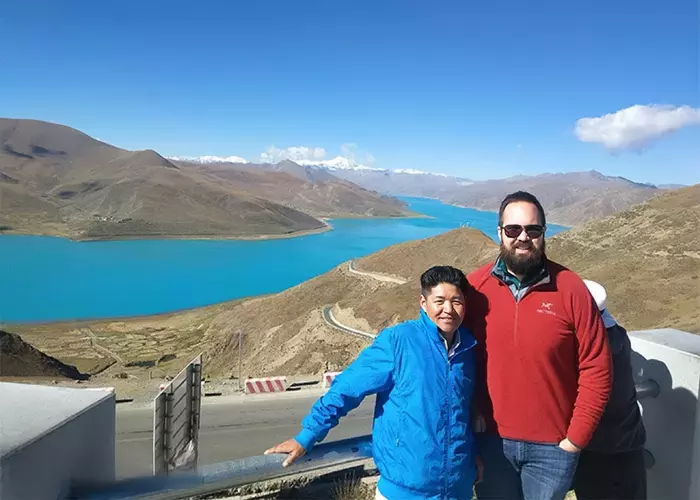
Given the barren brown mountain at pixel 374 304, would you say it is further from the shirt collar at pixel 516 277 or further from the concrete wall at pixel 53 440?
the concrete wall at pixel 53 440

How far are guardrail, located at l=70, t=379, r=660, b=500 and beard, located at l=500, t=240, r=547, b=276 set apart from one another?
3.50 ft

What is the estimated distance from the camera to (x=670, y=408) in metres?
2.76

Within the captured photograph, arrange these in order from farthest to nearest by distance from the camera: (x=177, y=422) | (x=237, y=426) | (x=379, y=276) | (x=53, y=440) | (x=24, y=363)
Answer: (x=379, y=276) < (x=24, y=363) < (x=237, y=426) < (x=177, y=422) < (x=53, y=440)

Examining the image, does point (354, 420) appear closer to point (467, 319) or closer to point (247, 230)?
point (467, 319)

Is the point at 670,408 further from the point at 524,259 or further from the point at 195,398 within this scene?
the point at 195,398

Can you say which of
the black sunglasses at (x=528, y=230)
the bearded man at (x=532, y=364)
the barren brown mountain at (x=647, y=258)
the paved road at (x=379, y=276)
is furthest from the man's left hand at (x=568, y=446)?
the paved road at (x=379, y=276)

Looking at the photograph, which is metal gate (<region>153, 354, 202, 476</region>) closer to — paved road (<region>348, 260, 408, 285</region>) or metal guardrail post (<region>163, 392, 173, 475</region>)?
metal guardrail post (<region>163, 392, 173, 475</region>)

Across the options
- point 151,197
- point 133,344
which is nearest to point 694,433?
point 133,344

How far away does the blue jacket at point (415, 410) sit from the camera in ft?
7.58

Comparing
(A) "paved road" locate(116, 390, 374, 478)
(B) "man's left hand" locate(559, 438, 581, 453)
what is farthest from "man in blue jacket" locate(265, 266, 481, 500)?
(A) "paved road" locate(116, 390, 374, 478)

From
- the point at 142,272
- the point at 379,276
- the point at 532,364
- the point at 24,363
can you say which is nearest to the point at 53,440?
the point at 532,364

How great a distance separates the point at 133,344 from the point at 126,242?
82.1 metres

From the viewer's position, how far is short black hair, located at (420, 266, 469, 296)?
2467 millimetres

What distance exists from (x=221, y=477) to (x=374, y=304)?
32001 millimetres
